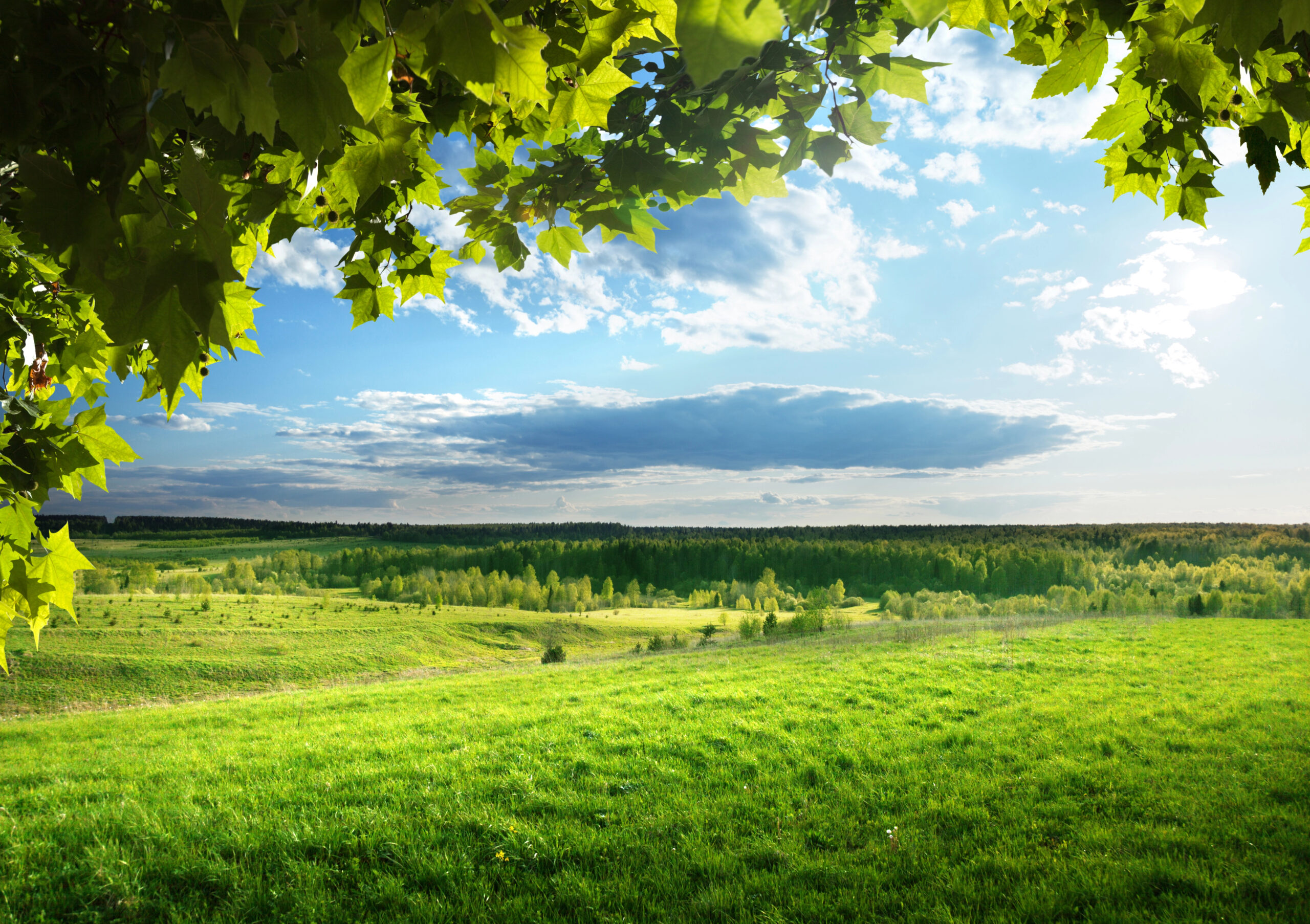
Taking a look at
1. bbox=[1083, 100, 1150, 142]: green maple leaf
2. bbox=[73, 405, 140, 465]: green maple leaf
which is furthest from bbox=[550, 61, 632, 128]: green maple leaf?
bbox=[73, 405, 140, 465]: green maple leaf

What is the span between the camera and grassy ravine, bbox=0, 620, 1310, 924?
4332mm

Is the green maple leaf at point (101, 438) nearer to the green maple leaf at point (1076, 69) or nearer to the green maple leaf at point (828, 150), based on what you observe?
the green maple leaf at point (828, 150)

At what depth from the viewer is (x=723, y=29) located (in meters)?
0.67

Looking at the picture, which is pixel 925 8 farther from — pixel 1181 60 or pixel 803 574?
pixel 803 574

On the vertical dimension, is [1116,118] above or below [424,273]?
above

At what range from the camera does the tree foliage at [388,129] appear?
1018 millimetres

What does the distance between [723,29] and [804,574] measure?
92.0 meters

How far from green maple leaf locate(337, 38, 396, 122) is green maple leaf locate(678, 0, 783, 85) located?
0.59 meters

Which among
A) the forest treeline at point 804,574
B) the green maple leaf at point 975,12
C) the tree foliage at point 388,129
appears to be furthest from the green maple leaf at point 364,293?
the forest treeline at point 804,574

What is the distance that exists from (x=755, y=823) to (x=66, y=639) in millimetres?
38049

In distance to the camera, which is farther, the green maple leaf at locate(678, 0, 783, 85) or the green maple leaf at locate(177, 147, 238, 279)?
the green maple leaf at locate(177, 147, 238, 279)

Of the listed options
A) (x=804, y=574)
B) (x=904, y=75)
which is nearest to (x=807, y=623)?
(x=904, y=75)

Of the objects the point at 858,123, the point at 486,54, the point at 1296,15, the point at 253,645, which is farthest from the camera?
the point at 253,645

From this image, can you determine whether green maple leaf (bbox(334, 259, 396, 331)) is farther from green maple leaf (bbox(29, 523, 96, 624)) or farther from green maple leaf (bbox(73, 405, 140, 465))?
green maple leaf (bbox(29, 523, 96, 624))
